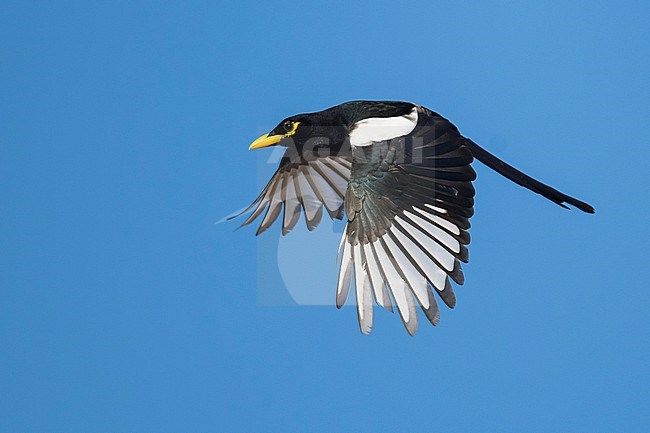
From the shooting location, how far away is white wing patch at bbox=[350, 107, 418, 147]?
1.31 meters

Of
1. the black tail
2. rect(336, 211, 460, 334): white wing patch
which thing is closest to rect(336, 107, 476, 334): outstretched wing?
rect(336, 211, 460, 334): white wing patch

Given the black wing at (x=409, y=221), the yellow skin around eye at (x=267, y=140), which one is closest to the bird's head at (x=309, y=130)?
the yellow skin around eye at (x=267, y=140)

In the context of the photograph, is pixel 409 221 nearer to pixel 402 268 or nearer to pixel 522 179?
pixel 402 268

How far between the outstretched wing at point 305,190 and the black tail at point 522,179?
249mm

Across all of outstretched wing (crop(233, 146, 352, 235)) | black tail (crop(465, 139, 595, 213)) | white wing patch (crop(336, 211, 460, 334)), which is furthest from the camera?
outstretched wing (crop(233, 146, 352, 235))

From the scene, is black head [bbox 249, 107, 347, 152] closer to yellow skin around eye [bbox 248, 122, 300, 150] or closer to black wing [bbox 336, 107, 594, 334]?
yellow skin around eye [bbox 248, 122, 300, 150]

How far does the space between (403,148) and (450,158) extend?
0.07 meters

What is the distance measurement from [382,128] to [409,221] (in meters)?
0.14

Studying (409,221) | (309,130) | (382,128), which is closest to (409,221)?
(409,221)

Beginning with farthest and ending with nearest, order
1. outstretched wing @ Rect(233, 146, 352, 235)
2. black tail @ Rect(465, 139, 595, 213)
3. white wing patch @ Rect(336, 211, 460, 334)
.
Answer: outstretched wing @ Rect(233, 146, 352, 235) → black tail @ Rect(465, 139, 595, 213) → white wing patch @ Rect(336, 211, 460, 334)

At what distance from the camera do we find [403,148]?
1293mm

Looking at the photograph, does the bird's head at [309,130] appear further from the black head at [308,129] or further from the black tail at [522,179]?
the black tail at [522,179]

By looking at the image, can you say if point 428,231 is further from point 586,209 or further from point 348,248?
point 586,209

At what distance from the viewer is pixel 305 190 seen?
1604 millimetres
